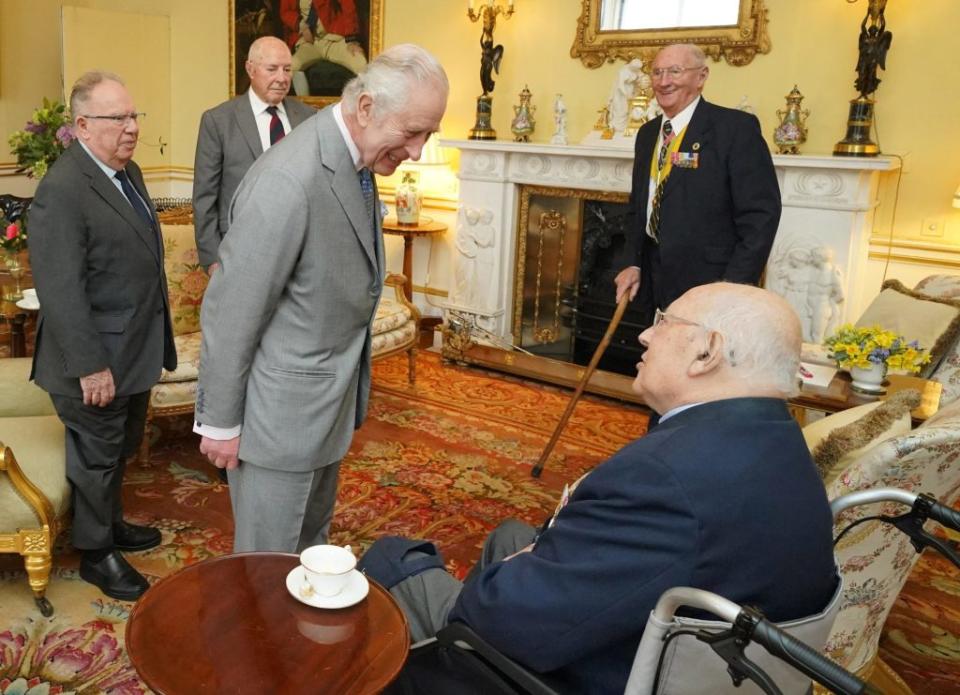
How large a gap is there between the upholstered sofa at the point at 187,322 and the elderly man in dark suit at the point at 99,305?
0.52 meters

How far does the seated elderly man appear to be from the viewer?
1.24 m

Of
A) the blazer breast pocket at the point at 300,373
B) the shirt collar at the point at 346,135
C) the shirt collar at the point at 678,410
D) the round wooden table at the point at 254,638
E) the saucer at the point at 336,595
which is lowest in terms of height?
the round wooden table at the point at 254,638

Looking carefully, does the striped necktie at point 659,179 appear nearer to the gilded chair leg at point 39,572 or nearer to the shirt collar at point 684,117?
the shirt collar at point 684,117

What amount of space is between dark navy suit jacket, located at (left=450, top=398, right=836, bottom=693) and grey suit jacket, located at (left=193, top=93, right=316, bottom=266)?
2850 millimetres

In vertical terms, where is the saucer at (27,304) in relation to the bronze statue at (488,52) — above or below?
below

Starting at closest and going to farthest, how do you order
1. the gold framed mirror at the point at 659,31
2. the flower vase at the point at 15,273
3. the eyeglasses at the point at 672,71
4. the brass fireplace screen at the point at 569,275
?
the eyeglasses at the point at 672,71 < the flower vase at the point at 15,273 < the gold framed mirror at the point at 659,31 < the brass fireplace screen at the point at 569,275

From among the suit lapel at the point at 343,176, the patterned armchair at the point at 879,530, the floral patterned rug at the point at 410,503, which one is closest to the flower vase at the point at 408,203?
the floral patterned rug at the point at 410,503

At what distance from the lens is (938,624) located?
2840 mm

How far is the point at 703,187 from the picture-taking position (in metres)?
3.23

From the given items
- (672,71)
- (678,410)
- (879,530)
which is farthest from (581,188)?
(678,410)

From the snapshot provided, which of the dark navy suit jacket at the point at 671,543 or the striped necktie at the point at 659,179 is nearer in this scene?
the dark navy suit jacket at the point at 671,543

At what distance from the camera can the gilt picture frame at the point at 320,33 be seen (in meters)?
6.49

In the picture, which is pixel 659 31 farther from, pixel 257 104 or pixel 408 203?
pixel 257 104

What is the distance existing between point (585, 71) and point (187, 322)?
10.1 ft
